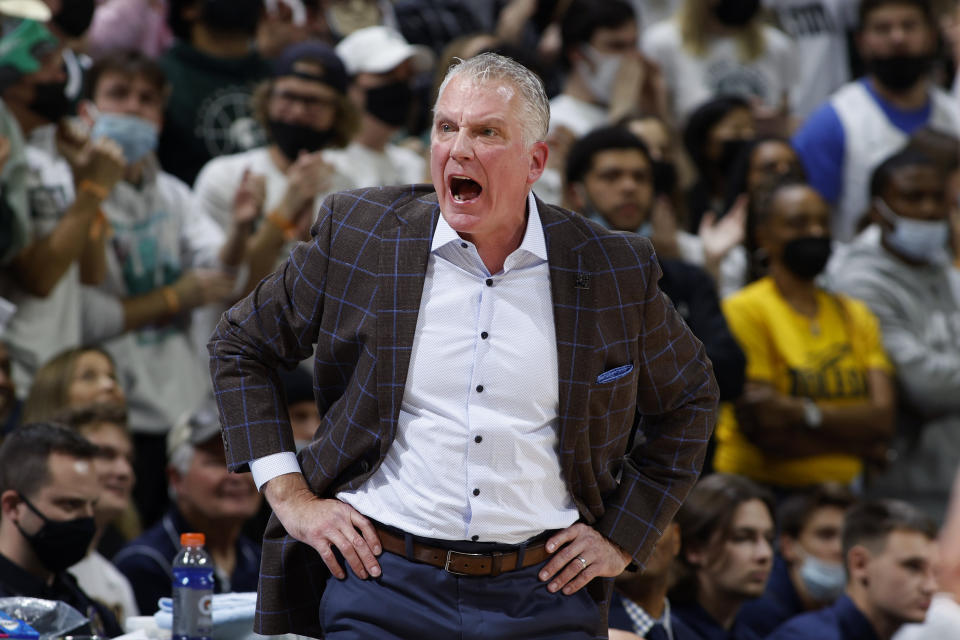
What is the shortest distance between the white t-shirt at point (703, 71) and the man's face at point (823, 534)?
287cm

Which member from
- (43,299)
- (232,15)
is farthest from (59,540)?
(232,15)

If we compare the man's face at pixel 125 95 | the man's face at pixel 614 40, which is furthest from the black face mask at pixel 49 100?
the man's face at pixel 614 40

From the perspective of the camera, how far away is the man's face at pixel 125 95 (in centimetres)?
572

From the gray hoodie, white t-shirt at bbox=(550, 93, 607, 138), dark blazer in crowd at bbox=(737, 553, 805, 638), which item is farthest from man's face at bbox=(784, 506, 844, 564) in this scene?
white t-shirt at bbox=(550, 93, 607, 138)

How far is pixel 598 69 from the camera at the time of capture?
7152mm

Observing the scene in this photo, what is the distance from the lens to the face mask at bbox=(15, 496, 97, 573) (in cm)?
402

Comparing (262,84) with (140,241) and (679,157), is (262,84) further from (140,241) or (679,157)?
(679,157)

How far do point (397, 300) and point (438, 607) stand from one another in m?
0.60

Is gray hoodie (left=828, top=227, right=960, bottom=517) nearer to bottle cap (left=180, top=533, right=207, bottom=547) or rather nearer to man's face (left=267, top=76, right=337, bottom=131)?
man's face (left=267, top=76, right=337, bottom=131)

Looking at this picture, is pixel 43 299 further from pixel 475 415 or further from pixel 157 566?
pixel 475 415

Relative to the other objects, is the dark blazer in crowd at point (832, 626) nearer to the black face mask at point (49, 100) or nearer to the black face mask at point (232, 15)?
the black face mask at point (49, 100)

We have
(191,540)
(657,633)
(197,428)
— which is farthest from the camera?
(197,428)

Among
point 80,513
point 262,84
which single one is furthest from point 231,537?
point 262,84

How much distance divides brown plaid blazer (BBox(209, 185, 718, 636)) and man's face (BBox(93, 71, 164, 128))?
10.2ft
